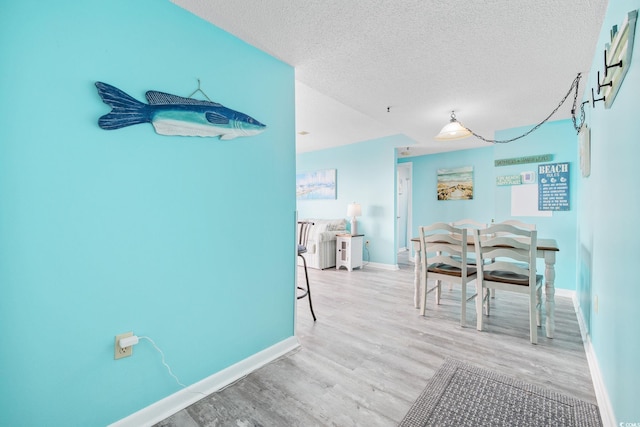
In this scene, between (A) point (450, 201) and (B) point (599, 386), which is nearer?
(B) point (599, 386)

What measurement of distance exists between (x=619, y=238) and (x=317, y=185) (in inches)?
195

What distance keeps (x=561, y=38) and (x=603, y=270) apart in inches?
59.7

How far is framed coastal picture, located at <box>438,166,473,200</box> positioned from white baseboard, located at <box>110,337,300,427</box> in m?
4.65

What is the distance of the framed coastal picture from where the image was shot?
5.35 meters

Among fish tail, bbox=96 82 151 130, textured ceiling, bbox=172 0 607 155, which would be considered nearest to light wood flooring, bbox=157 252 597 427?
fish tail, bbox=96 82 151 130

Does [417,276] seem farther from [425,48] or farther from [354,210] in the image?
[354,210]

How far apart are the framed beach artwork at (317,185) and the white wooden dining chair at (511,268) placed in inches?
137

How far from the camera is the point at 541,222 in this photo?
3689mm

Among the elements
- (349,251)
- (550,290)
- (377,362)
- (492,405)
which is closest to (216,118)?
(377,362)

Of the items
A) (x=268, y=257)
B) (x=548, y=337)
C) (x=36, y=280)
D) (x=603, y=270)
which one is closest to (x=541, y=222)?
(x=548, y=337)

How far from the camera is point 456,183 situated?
548 centimetres

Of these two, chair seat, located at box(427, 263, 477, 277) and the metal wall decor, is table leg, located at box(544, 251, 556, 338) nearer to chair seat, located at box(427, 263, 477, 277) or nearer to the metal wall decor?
chair seat, located at box(427, 263, 477, 277)

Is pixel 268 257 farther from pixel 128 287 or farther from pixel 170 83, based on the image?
pixel 170 83

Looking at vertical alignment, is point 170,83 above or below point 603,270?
above
